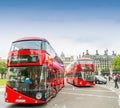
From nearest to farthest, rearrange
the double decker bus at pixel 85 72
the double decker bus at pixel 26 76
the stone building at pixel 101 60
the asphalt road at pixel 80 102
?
the double decker bus at pixel 26 76, the asphalt road at pixel 80 102, the double decker bus at pixel 85 72, the stone building at pixel 101 60

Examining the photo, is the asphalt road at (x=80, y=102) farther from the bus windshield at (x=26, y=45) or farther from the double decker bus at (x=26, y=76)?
the bus windshield at (x=26, y=45)

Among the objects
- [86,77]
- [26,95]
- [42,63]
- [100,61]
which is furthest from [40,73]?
[100,61]

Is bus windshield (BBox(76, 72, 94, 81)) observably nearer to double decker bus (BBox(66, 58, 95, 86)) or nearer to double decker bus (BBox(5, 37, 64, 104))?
double decker bus (BBox(66, 58, 95, 86))

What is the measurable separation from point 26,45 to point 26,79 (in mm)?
2147

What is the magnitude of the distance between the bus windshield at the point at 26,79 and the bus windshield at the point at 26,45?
124 cm

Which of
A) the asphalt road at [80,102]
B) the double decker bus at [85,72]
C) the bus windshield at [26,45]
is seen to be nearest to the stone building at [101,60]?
the double decker bus at [85,72]

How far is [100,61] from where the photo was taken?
596 ft

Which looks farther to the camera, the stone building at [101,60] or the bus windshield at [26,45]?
the stone building at [101,60]

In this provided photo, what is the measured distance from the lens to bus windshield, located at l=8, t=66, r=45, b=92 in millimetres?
13711

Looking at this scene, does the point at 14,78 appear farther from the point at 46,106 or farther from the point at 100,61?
the point at 100,61

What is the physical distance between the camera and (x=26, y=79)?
45.3 ft

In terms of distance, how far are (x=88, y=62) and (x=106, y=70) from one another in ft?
375

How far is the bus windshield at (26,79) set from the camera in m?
13.7

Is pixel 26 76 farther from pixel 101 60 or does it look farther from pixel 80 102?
pixel 101 60
